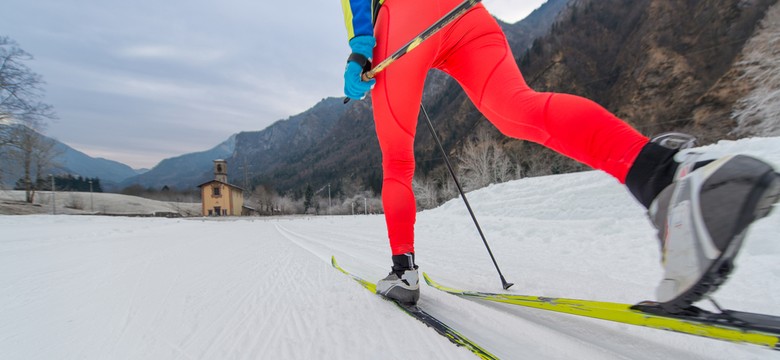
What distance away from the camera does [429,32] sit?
1.32 meters

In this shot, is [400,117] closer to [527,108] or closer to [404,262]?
[527,108]

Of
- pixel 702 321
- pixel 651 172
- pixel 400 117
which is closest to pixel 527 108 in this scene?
pixel 651 172

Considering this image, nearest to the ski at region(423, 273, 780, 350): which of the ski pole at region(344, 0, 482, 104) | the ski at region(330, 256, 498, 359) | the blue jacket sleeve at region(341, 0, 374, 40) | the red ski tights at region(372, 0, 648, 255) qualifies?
the ski at region(330, 256, 498, 359)

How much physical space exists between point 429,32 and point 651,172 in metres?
0.93

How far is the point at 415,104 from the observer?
1.47m

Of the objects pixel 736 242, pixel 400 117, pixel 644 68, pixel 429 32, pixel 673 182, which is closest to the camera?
pixel 736 242

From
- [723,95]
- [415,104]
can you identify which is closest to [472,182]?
[723,95]

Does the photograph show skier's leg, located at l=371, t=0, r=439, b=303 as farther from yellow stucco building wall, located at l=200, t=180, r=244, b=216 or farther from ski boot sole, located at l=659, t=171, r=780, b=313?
yellow stucco building wall, located at l=200, t=180, r=244, b=216

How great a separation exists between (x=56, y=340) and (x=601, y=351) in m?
1.65

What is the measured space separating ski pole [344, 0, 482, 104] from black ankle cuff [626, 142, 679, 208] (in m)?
0.80

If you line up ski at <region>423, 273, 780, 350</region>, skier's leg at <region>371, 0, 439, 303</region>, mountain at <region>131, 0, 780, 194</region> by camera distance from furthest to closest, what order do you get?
mountain at <region>131, 0, 780, 194</region> → skier's leg at <region>371, 0, 439, 303</region> → ski at <region>423, 273, 780, 350</region>

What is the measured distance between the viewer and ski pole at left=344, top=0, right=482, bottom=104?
124 centimetres

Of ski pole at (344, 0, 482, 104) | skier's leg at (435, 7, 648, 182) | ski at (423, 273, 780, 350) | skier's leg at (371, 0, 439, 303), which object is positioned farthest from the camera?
skier's leg at (371, 0, 439, 303)

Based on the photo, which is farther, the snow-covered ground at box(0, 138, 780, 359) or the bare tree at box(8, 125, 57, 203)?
the bare tree at box(8, 125, 57, 203)
